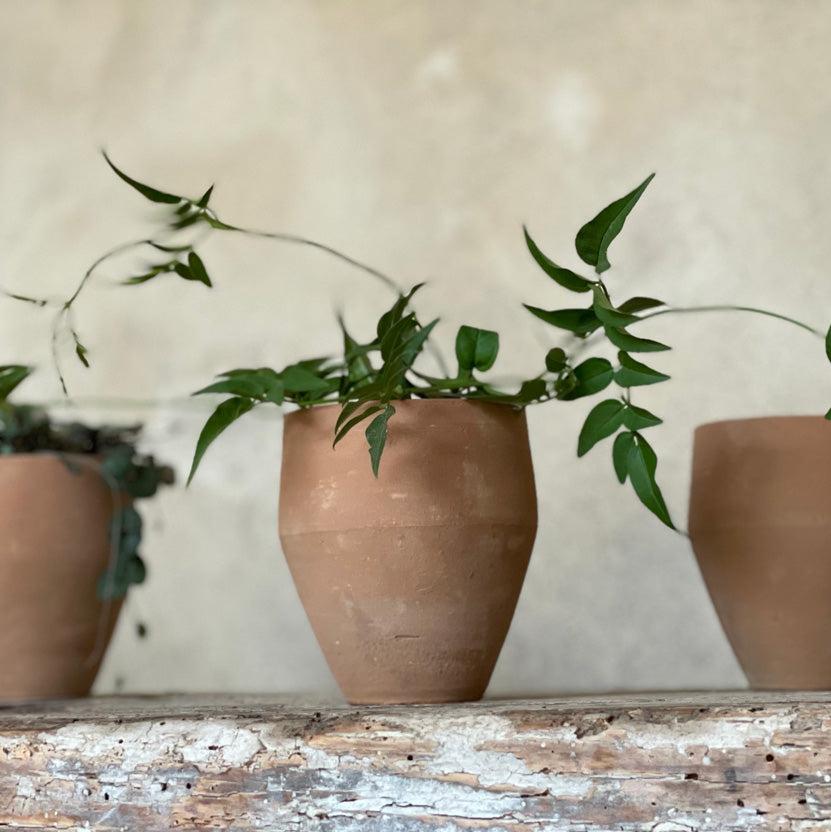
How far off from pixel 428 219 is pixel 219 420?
88 cm

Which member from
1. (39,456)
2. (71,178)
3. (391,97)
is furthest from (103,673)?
(391,97)

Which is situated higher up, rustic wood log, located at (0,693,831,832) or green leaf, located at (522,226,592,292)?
green leaf, located at (522,226,592,292)

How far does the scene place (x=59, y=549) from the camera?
1239mm

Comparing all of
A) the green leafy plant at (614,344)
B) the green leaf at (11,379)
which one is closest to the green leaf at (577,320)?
the green leafy plant at (614,344)

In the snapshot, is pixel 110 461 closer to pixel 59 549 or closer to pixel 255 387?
pixel 59 549

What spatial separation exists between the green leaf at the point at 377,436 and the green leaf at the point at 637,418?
20 cm

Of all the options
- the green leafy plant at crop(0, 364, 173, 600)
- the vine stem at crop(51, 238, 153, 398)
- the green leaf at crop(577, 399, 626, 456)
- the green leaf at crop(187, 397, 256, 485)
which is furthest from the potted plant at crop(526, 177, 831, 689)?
the green leafy plant at crop(0, 364, 173, 600)

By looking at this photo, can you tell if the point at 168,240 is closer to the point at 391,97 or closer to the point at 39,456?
the point at 391,97

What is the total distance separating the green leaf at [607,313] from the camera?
819 mm

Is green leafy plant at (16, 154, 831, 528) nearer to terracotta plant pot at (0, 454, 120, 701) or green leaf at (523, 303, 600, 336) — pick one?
green leaf at (523, 303, 600, 336)

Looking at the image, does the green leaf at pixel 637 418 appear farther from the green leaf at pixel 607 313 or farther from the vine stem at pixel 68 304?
the vine stem at pixel 68 304

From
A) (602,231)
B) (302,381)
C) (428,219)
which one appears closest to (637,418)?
(602,231)

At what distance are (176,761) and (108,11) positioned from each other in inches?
59.9

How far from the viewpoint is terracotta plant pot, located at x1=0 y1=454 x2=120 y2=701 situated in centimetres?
122
